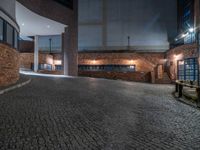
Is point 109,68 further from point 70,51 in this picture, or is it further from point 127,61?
point 70,51

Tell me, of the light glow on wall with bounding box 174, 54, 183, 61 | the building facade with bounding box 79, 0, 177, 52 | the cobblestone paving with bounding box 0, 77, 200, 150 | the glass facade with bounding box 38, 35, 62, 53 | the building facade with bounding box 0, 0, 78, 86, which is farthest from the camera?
the glass facade with bounding box 38, 35, 62, 53

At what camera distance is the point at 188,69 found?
19484mm

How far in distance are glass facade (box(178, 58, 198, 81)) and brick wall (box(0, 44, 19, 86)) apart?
15.0 meters

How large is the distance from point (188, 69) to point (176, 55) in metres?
2.70

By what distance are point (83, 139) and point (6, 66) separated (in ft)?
25.3

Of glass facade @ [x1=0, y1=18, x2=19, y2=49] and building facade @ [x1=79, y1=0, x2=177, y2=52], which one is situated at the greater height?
building facade @ [x1=79, y1=0, x2=177, y2=52]

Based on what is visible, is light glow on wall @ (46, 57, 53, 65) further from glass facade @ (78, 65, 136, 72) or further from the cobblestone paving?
the cobblestone paving

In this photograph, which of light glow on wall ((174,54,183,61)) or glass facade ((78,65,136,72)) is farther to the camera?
glass facade ((78,65,136,72))

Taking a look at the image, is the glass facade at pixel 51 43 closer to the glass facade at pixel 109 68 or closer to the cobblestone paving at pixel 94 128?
the glass facade at pixel 109 68

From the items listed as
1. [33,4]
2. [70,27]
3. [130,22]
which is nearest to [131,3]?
[130,22]

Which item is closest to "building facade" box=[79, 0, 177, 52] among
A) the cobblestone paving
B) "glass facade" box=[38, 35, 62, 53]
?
"glass facade" box=[38, 35, 62, 53]

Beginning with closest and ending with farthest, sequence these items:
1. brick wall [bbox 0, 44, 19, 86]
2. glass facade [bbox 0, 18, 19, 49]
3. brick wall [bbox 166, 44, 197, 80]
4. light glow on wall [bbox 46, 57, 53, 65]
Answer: brick wall [bbox 0, 44, 19, 86], glass facade [bbox 0, 18, 19, 49], brick wall [bbox 166, 44, 197, 80], light glow on wall [bbox 46, 57, 53, 65]

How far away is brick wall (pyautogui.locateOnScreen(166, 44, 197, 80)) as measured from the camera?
18.4m

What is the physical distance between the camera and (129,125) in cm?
492
